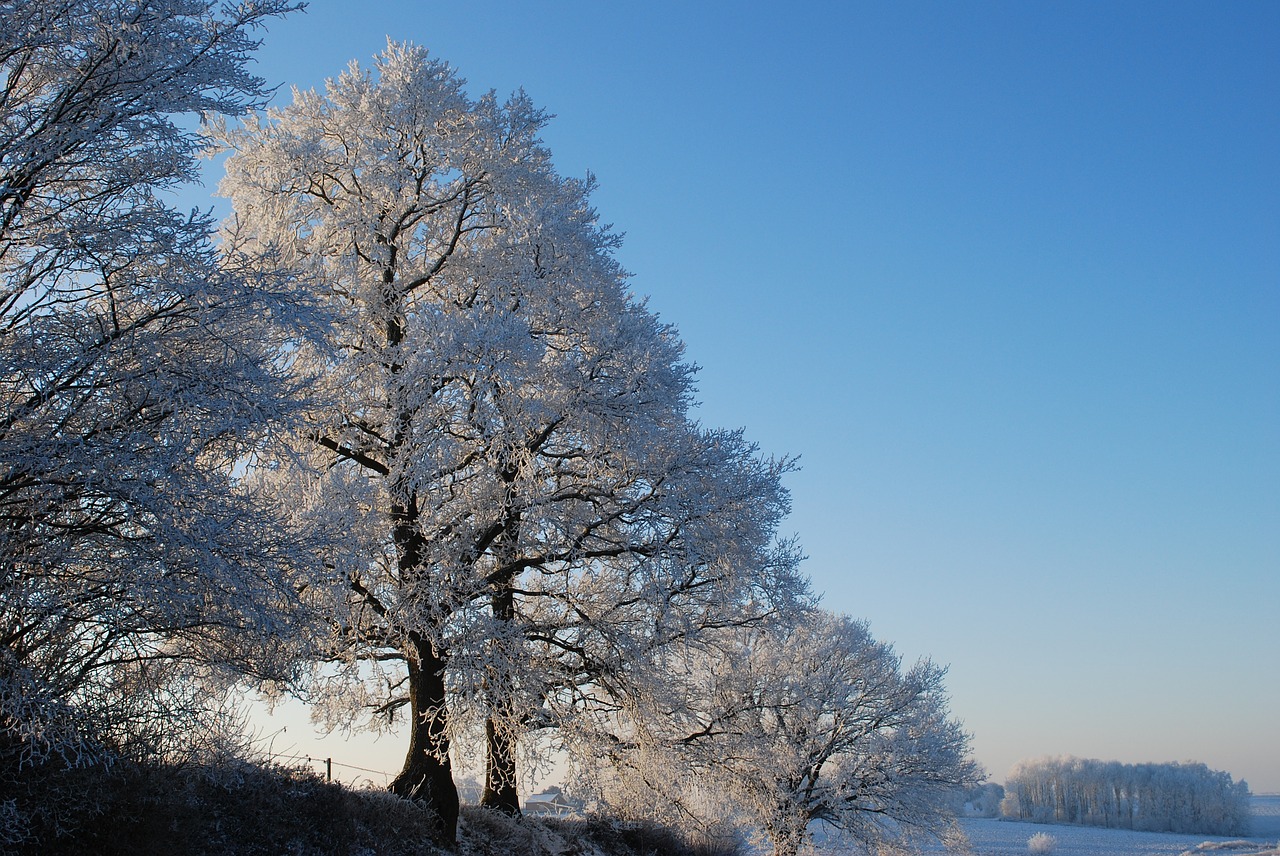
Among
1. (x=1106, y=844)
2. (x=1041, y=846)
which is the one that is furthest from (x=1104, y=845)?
(x=1041, y=846)

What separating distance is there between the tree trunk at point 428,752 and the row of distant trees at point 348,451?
0.17ft

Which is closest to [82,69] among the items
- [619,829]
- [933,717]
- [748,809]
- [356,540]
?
[356,540]

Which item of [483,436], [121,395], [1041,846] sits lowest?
[1041,846]

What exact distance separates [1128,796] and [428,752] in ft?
324

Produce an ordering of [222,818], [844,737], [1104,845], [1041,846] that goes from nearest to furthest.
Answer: [222,818] → [844,737] → [1041,846] → [1104,845]

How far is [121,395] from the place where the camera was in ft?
24.1

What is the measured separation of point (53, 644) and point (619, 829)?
11.9 m

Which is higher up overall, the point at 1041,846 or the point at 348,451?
the point at 348,451

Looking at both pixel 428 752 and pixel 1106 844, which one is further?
pixel 1106 844

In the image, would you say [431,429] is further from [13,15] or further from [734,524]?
[13,15]

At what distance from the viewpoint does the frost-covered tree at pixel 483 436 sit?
36.9 feet

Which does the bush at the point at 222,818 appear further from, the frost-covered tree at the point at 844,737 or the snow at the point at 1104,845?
the snow at the point at 1104,845

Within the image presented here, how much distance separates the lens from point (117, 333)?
7.34 metres

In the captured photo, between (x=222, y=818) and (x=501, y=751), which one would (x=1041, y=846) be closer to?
(x=501, y=751)
